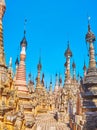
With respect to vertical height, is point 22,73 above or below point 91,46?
below

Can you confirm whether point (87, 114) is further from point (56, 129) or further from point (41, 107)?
point (41, 107)

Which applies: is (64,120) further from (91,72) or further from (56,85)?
(56,85)

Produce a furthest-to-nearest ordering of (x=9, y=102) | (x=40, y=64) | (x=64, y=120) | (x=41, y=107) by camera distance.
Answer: (x=40, y=64) → (x=41, y=107) → (x=64, y=120) → (x=9, y=102)

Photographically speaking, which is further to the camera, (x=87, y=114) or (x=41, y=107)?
(x=41, y=107)

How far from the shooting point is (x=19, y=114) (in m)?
12.9

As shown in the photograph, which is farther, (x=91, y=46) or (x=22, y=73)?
(x=22, y=73)

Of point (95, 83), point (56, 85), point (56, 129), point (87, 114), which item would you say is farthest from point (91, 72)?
point (56, 85)

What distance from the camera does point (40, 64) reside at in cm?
4388

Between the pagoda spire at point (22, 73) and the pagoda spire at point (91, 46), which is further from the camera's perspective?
the pagoda spire at point (22, 73)

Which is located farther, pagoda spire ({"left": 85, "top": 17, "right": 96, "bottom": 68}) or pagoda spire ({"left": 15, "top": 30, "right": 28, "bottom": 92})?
pagoda spire ({"left": 15, "top": 30, "right": 28, "bottom": 92})

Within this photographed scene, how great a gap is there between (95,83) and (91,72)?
1126 mm

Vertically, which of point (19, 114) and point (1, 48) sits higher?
point (1, 48)

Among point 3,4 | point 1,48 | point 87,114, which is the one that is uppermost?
point 3,4

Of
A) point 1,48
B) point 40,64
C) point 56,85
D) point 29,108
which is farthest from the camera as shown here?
point 56,85
